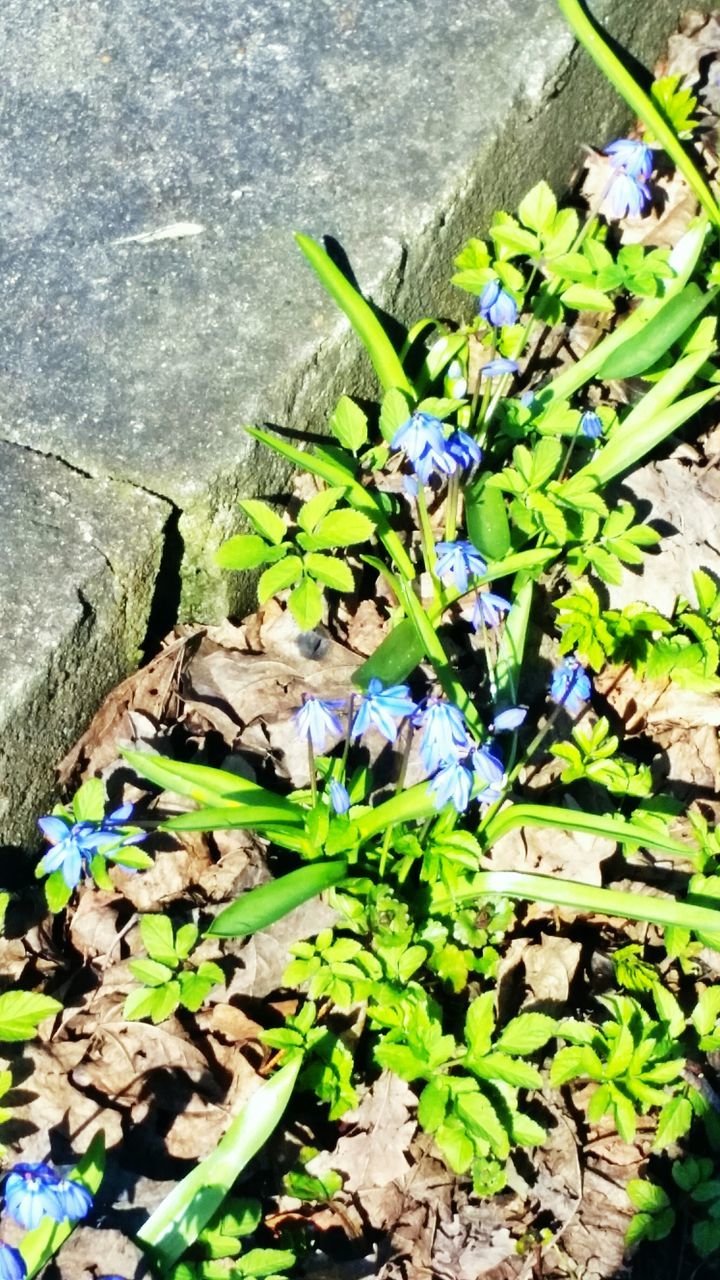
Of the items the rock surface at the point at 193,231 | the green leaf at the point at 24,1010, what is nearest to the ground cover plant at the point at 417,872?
the green leaf at the point at 24,1010

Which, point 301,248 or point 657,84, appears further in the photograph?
point 657,84

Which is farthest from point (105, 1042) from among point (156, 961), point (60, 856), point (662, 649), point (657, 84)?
point (657, 84)

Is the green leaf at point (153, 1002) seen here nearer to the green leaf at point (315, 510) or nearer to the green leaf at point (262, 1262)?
the green leaf at point (262, 1262)

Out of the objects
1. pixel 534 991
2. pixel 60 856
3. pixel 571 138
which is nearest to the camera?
pixel 60 856

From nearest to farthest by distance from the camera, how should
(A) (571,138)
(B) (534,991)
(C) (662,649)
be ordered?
(B) (534,991) < (C) (662,649) < (A) (571,138)

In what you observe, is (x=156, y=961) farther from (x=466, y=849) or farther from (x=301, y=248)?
(x=301, y=248)

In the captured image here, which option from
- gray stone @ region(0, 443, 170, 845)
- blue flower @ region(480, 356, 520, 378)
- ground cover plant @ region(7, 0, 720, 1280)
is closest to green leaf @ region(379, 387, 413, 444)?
ground cover plant @ region(7, 0, 720, 1280)

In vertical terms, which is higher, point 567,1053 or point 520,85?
point 520,85

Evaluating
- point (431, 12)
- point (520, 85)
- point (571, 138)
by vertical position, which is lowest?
point (571, 138)
